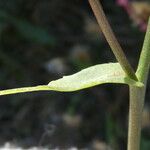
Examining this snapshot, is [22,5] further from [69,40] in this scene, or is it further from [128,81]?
[128,81]

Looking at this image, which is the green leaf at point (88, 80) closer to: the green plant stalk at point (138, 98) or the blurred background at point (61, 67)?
the green plant stalk at point (138, 98)

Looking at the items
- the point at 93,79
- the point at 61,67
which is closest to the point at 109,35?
the point at 93,79

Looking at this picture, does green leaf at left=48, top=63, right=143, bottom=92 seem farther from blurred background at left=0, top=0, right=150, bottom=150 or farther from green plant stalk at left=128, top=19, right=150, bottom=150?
blurred background at left=0, top=0, right=150, bottom=150

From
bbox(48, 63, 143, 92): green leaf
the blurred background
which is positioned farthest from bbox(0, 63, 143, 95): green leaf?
the blurred background

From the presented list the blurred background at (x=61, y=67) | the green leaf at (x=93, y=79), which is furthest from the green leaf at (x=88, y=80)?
the blurred background at (x=61, y=67)

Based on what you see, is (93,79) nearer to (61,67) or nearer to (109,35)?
(109,35)

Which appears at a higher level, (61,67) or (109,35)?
(61,67)
